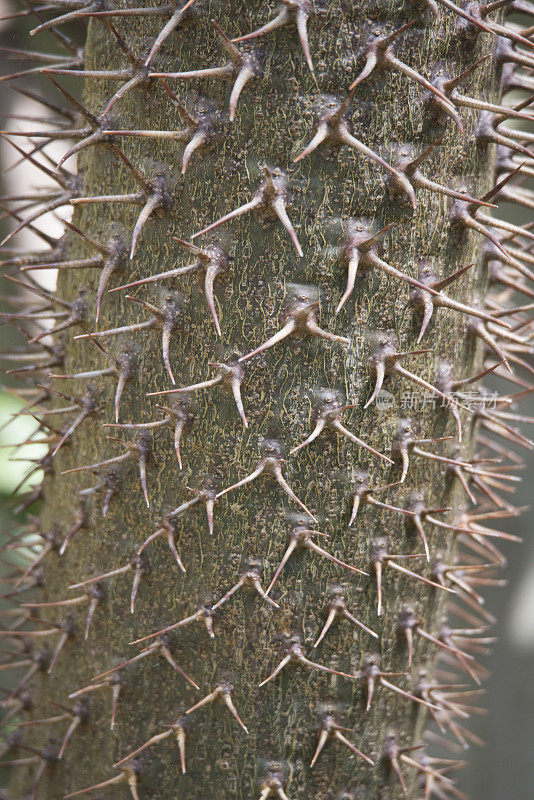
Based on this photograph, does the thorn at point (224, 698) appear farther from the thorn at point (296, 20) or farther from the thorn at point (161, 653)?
the thorn at point (296, 20)

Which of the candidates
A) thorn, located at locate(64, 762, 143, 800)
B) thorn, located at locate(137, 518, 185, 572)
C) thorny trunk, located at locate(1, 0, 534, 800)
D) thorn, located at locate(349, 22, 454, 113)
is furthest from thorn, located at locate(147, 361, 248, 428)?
thorn, located at locate(64, 762, 143, 800)

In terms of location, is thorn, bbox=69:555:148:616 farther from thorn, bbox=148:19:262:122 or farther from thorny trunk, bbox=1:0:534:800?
thorn, bbox=148:19:262:122

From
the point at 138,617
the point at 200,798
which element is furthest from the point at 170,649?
the point at 200,798

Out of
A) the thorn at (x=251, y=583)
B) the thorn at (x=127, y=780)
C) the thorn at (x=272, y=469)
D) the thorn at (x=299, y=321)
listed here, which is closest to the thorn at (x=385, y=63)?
the thorn at (x=299, y=321)

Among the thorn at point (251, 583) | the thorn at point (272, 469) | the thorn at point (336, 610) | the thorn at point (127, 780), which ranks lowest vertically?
the thorn at point (127, 780)

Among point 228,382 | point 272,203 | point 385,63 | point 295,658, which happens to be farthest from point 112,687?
point 385,63

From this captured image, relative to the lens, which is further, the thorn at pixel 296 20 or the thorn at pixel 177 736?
the thorn at pixel 177 736

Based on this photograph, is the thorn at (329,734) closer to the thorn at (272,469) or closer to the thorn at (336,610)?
the thorn at (336,610)

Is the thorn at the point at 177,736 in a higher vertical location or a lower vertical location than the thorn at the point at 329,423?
lower
